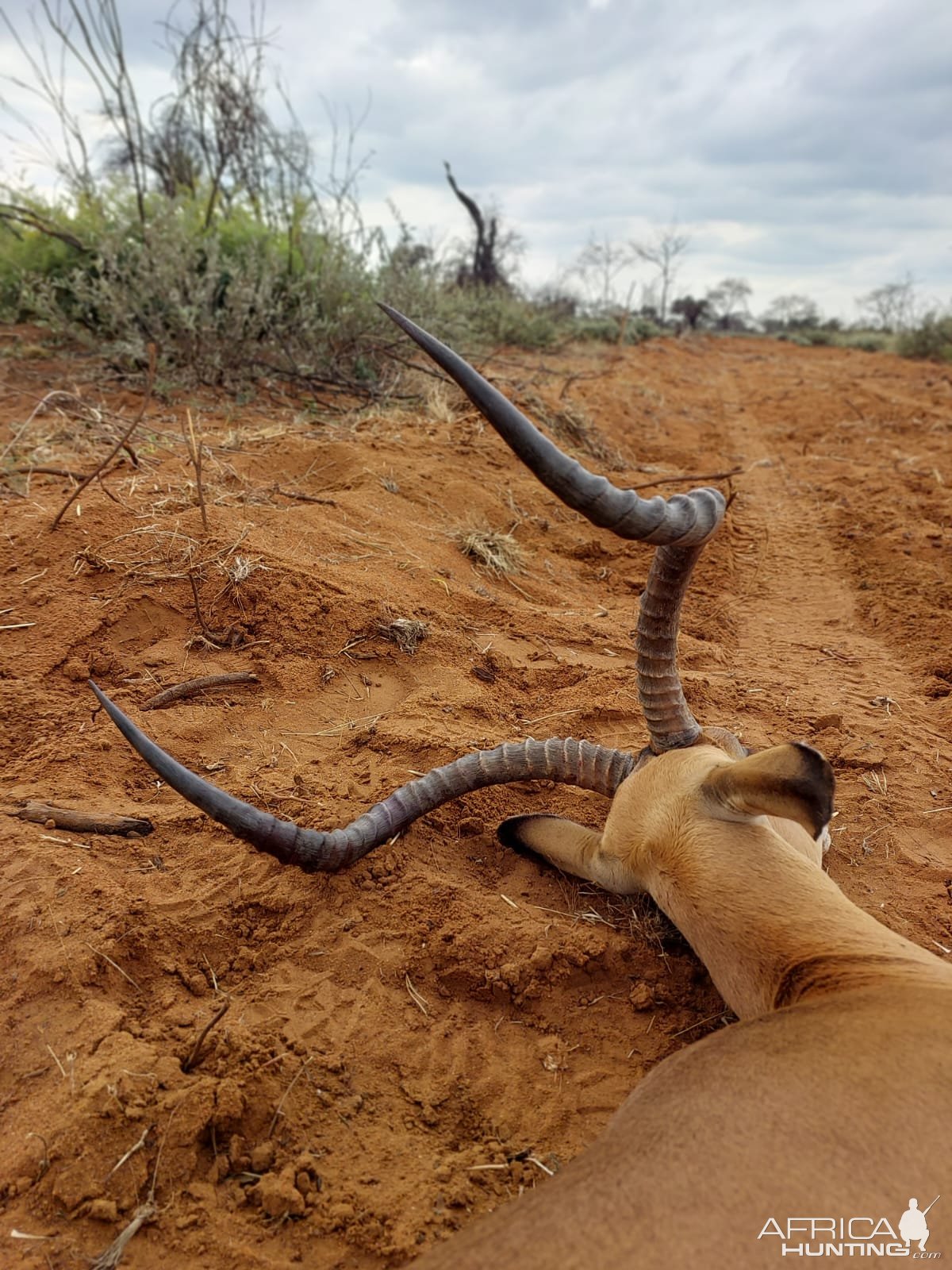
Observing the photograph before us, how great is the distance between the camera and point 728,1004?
7.08 feet

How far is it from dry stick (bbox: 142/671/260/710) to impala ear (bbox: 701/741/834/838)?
2.08 metres

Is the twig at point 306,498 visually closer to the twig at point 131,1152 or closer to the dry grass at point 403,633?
the dry grass at point 403,633

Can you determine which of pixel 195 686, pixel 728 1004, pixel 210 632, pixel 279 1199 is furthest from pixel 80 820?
pixel 728 1004

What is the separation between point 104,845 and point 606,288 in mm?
27929

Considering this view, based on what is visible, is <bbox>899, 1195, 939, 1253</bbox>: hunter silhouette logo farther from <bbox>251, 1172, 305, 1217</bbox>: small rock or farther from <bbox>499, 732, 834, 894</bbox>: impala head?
<bbox>251, 1172, 305, 1217</bbox>: small rock

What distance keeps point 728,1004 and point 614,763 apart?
90 cm

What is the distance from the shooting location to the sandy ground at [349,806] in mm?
1890

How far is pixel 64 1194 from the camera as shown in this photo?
176 cm

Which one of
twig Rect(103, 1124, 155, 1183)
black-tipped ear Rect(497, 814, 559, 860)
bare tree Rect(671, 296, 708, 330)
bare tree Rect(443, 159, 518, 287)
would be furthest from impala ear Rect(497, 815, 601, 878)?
bare tree Rect(671, 296, 708, 330)

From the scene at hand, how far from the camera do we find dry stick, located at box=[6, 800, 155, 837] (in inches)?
107

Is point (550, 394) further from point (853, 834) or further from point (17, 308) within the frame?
point (853, 834)

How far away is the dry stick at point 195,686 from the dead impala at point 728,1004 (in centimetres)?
113

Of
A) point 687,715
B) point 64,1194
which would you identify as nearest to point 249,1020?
point 64,1194

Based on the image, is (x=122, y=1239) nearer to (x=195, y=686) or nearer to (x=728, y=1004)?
(x=728, y=1004)
